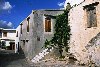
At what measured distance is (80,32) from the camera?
19484 mm

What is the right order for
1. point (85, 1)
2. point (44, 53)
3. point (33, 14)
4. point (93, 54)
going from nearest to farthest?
point (93, 54) < point (85, 1) < point (44, 53) < point (33, 14)

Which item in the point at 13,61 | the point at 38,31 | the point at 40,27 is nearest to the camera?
the point at 13,61

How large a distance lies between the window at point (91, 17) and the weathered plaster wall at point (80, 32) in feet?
1.09

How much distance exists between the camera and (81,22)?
1936 cm

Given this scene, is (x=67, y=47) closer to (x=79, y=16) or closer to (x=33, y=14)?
(x=79, y=16)

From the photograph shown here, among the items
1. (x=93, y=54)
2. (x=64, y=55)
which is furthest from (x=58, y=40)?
(x=93, y=54)

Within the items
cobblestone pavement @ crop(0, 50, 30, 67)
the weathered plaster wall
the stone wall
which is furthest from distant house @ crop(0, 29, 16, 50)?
the weathered plaster wall

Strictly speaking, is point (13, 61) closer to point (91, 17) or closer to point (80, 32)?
point (80, 32)

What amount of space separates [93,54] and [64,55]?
7.87 meters

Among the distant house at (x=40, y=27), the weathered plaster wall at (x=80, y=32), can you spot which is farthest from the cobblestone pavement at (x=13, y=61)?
the weathered plaster wall at (x=80, y=32)

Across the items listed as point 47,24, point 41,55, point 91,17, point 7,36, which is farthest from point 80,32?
point 7,36

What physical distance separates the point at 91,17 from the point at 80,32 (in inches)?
72.0

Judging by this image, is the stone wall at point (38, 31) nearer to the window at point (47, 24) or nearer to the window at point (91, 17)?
the window at point (47, 24)

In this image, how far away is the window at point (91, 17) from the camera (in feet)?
60.0
